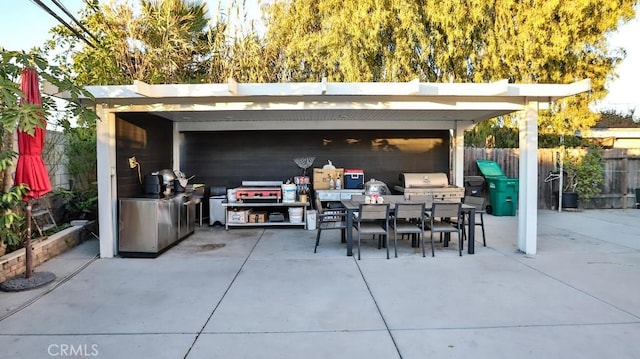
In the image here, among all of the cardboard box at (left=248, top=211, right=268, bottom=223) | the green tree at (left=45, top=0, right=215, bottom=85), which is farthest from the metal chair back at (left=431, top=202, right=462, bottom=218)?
the green tree at (left=45, top=0, right=215, bottom=85)

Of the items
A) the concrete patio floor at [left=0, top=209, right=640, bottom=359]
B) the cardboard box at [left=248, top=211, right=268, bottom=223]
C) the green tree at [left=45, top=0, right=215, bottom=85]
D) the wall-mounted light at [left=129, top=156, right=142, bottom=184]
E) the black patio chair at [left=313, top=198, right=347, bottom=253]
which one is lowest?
the concrete patio floor at [left=0, top=209, right=640, bottom=359]

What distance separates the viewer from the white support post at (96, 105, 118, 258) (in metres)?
5.56

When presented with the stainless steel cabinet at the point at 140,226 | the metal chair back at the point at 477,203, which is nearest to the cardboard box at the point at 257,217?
the stainless steel cabinet at the point at 140,226

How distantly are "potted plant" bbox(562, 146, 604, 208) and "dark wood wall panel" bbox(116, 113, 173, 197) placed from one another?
9.50 metres

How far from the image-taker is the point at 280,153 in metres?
9.02

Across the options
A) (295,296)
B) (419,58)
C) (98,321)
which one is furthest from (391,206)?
(419,58)

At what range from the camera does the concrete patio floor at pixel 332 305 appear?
2.96 metres

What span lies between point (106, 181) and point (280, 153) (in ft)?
13.3

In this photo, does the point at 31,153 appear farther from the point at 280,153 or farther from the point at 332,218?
the point at 280,153

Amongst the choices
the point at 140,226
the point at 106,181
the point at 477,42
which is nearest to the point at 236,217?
the point at 140,226

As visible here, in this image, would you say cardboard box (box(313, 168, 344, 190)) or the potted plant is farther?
the potted plant

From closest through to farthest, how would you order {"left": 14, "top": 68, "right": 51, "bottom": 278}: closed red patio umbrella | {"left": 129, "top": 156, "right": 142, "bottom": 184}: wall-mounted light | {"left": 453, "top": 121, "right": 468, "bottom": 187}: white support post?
{"left": 14, "top": 68, "right": 51, "bottom": 278}: closed red patio umbrella → {"left": 129, "top": 156, "right": 142, "bottom": 184}: wall-mounted light → {"left": 453, "top": 121, "right": 468, "bottom": 187}: white support post

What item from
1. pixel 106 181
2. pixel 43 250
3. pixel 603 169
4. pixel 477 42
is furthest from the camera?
pixel 477 42

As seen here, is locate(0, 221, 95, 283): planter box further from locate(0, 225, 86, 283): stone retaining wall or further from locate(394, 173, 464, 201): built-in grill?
locate(394, 173, 464, 201): built-in grill
